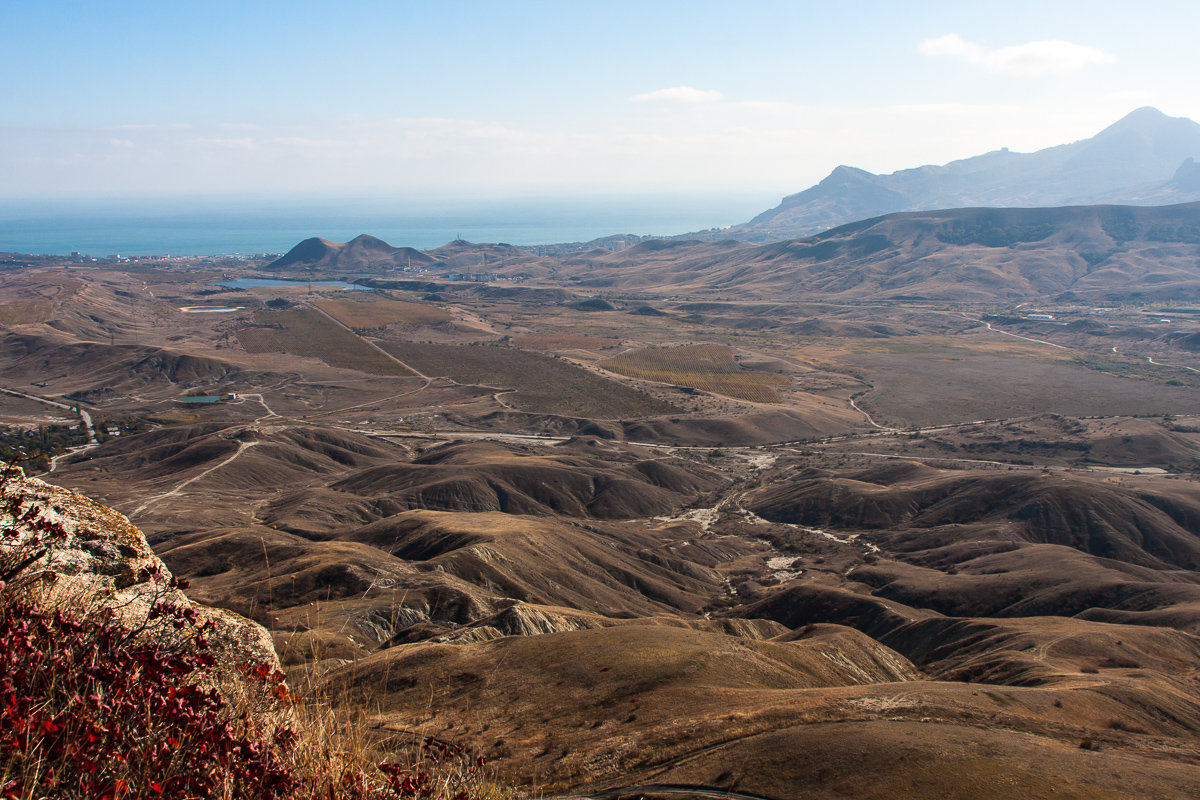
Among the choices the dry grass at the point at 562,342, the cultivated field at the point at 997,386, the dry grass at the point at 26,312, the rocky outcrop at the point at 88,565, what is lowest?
the cultivated field at the point at 997,386

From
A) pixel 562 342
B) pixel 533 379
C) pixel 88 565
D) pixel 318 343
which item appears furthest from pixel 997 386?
pixel 88 565

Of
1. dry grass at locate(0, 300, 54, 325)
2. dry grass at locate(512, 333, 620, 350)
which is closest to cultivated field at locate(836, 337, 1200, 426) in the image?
dry grass at locate(512, 333, 620, 350)

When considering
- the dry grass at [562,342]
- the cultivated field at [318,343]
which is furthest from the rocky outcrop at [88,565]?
the dry grass at [562,342]

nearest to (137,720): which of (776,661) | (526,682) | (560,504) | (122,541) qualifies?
(122,541)

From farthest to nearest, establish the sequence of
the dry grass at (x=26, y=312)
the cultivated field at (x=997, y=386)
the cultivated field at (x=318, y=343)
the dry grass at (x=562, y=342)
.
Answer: the dry grass at (x=562, y=342)
the dry grass at (x=26, y=312)
the cultivated field at (x=318, y=343)
the cultivated field at (x=997, y=386)

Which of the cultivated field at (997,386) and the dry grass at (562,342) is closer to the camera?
the cultivated field at (997,386)

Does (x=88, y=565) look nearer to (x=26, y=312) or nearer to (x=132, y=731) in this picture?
(x=132, y=731)

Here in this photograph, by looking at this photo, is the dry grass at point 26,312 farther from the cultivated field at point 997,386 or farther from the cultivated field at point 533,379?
the cultivated field at point 997,386
